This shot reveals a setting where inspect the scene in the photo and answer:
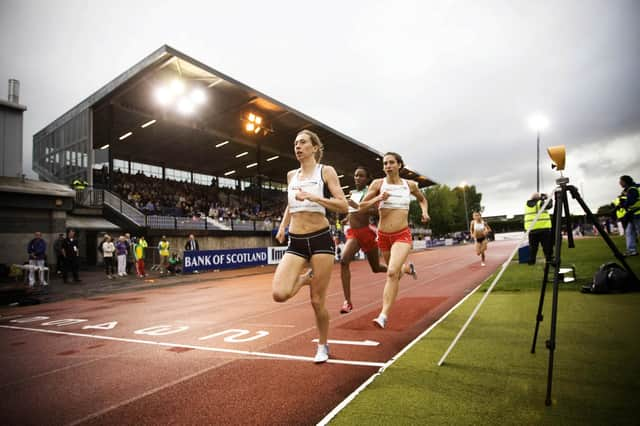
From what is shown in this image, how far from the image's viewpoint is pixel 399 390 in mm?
3055

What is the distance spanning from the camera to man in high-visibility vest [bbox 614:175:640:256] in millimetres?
10083

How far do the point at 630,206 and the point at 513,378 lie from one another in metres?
10.3

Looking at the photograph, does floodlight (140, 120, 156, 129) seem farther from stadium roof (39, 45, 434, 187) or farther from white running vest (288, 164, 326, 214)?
white running vest (288, 164, 326, 214)

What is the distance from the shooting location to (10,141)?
2281 centimetres

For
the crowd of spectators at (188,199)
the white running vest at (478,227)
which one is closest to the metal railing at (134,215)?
the crowd of spectators at (188,199)

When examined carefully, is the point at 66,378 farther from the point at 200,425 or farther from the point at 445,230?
the point at 445,230

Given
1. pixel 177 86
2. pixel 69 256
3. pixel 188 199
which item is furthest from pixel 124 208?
pixel 188 199

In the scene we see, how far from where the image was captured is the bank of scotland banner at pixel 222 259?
63.2ft

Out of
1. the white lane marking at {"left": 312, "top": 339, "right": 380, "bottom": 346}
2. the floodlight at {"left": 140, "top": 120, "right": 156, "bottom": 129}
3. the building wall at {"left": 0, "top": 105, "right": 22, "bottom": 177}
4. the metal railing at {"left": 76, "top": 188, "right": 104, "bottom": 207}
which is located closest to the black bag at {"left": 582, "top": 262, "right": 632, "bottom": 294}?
the white lane marking at {"left": 312, "top": 339, "right": 380, "bottom": 346}

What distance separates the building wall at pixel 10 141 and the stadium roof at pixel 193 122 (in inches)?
139

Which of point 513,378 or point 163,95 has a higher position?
point 163,95

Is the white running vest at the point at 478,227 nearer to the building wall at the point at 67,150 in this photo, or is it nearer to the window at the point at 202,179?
the building wall at the point at 67,150

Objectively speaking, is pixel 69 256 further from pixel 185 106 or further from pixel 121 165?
pixel 121 165

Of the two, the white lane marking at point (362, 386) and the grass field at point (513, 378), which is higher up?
the grass field at point (513, 378)
